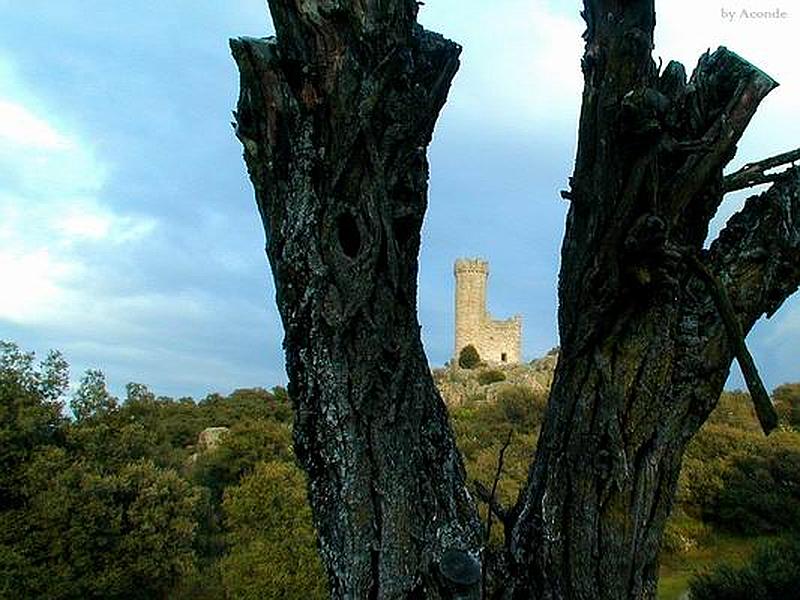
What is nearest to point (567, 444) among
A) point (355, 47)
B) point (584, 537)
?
point (584, 537)

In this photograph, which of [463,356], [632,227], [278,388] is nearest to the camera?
[632,227]

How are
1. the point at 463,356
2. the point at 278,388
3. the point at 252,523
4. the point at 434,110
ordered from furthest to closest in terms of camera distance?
the point at 463,356, the point at 278,388, the point at 252,523, the point at 434,110

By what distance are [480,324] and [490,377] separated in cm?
1153

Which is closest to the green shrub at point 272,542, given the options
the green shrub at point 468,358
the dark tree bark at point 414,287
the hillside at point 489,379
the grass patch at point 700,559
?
the grass patch at point 700,559

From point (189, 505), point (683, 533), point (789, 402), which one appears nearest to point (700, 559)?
point (683, 533)

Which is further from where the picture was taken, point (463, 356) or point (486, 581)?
point (463, 356)

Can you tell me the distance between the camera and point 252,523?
65.2 feet

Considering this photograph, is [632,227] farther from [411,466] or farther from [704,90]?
[411,466]

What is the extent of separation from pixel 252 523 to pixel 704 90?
62.0 ft

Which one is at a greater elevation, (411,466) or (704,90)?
(704,90)

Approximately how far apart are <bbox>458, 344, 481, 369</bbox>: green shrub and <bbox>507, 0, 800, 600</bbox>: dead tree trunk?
67034 millimetres

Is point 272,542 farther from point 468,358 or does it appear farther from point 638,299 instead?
point 468,358

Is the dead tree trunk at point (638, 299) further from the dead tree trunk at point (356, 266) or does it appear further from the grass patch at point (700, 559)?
the grass patch at point (700, 559)

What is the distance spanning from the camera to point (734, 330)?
2.83 metres
